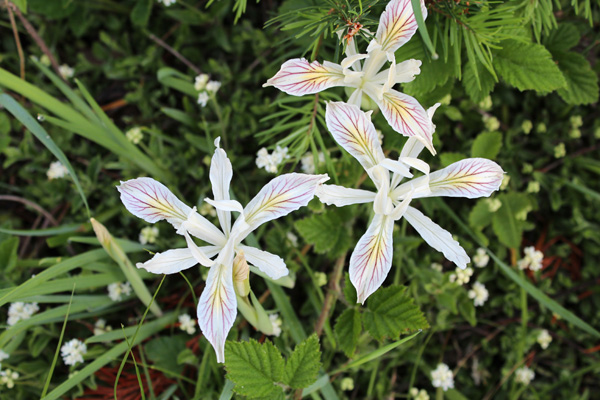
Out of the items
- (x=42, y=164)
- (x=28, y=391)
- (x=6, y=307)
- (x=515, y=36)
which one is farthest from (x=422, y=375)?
(x=42, y=164)

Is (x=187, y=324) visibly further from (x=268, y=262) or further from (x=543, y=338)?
(x=543, y=338)

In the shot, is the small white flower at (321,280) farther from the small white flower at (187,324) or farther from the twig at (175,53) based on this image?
the twig at (175,53)

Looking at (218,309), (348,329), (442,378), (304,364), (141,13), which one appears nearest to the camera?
(218,309)

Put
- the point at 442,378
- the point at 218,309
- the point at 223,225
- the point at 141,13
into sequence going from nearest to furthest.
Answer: the point at 218,309
the point at 223,225
the point at 442,378
the point at 141,13

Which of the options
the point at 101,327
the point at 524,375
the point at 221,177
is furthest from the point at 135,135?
the point at 524,375

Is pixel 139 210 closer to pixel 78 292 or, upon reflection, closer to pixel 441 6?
pixel 78 292

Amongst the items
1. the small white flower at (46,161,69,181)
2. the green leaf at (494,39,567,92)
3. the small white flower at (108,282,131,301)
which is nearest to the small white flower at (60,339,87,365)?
the small white flower at (108,282,131,301)
